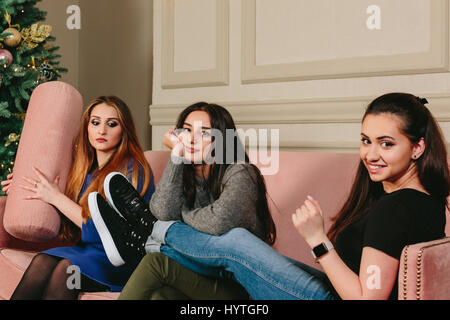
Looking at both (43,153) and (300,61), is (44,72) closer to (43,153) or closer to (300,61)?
(43,153)

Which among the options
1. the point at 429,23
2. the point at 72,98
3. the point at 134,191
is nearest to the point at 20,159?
the point at 72,98

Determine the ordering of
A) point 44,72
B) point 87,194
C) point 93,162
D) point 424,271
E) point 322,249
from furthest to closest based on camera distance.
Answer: point 44,72 < point 93,162 < point 87,194 < point 322,249 < point 424,271

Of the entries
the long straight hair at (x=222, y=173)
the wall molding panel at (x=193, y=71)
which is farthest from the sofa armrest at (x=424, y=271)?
the wall molding panel at (x=193, y=71)

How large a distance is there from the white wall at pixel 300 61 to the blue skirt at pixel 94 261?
3.43ft

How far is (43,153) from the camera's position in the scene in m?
1.93

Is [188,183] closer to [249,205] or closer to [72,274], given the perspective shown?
[249,205]

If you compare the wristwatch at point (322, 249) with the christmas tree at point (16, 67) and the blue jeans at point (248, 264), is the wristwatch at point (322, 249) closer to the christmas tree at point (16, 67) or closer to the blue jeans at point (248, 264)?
the blue jeans at point (248, 264)

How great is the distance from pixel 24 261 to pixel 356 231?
3.98ft

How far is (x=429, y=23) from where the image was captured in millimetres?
2057

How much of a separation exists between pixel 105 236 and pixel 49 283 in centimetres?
24

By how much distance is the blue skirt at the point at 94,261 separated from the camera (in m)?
1.71

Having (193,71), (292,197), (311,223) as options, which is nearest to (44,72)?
(193,71)

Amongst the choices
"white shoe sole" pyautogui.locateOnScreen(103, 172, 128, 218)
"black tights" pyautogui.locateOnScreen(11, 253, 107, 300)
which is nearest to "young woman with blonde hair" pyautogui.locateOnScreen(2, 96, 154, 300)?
"black tights" pyautogui.locateOnScreen(11, 253, 107, 300)

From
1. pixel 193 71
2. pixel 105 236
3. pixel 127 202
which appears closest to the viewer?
pixel 105 236
